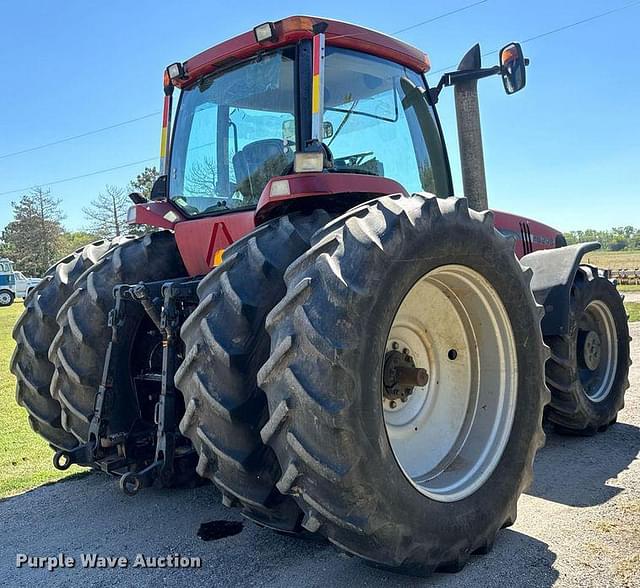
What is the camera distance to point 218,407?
2.40 meters

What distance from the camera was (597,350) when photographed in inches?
191

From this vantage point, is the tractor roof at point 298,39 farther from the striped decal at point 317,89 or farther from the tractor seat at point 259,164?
the tractor seat at point 259,164

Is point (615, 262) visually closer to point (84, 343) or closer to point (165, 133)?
point (165, 133)

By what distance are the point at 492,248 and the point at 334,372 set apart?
1.17 meters

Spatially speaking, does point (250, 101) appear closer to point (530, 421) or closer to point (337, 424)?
point (337, 424)

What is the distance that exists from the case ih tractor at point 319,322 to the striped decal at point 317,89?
0.6 inches

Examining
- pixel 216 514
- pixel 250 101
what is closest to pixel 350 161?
pixel 250 101

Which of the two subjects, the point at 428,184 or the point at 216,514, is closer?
the point at 216,514

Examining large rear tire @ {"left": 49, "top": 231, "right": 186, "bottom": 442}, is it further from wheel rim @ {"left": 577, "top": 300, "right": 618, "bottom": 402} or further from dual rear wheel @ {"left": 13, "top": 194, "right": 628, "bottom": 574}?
wheel rim @ {"left": 577, "top": 300, "right": 618, "bottom": 402}

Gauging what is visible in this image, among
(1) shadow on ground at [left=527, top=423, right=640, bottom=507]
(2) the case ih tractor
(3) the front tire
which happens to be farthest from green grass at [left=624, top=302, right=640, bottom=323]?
(3) the front tire

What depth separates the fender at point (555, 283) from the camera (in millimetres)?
4328

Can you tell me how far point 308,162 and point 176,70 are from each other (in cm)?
148

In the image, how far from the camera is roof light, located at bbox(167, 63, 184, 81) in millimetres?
3688

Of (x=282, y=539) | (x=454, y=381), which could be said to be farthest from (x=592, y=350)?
(x=282, y=539)
